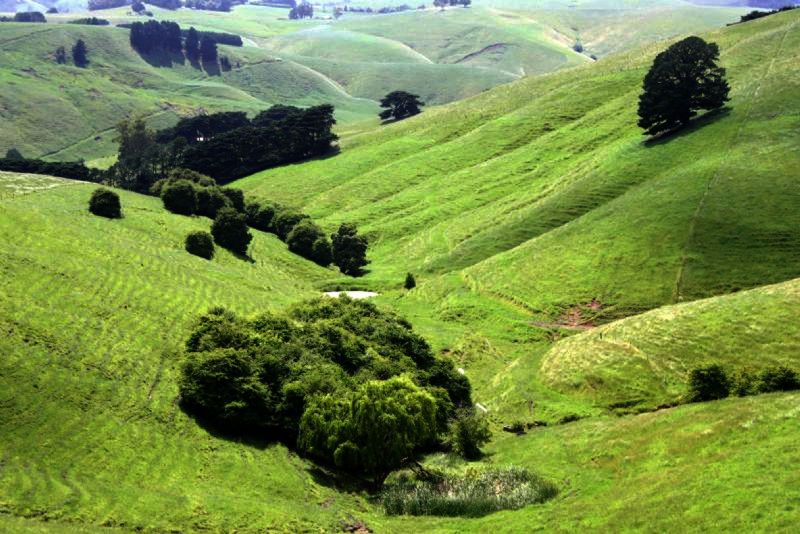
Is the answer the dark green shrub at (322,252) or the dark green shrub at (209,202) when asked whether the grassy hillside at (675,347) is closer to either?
the dark green shrub at (322,252)

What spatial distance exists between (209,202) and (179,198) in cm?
606

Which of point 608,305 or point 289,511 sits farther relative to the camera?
point 608,305

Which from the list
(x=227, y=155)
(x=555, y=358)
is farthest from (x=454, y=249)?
(x=227, y=155)

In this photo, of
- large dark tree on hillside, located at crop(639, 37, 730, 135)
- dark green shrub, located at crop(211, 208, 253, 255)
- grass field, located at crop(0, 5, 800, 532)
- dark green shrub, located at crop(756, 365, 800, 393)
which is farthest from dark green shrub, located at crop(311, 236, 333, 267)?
dark green shrub, located at crop(756, 365, 800, 393)

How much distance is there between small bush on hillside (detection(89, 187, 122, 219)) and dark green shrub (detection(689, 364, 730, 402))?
95.6m

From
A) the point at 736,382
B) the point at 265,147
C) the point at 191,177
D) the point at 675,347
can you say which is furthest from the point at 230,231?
the point at 736,382

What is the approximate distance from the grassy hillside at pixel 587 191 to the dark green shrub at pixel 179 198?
98.7 feet

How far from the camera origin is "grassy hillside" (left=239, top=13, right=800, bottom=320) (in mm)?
89438

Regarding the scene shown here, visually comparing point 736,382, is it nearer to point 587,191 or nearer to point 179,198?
point 587,191

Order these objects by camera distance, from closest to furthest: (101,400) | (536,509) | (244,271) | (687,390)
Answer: (536,509), (101,400), (687,390), (244,271)

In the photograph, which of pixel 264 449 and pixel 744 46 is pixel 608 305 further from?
pixel 744 46

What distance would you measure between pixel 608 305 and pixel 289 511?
52.8 meters

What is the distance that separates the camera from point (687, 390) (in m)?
60.4

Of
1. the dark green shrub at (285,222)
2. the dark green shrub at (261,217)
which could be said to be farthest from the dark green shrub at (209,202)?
the dark green shrub at (285,222)
